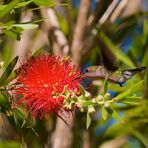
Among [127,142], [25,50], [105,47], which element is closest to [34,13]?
[25,50]

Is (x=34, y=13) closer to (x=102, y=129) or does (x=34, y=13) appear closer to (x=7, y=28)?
(x=102, y=129)

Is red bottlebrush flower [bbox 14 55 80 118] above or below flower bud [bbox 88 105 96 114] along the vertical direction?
above

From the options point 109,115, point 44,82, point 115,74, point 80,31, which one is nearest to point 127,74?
point 115,74

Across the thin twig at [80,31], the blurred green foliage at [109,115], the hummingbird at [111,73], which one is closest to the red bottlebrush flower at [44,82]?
the hummingbird at [111,73]

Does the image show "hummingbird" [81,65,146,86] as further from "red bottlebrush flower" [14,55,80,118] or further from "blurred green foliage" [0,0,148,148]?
"blurred green foliage" [0,0,148,148]

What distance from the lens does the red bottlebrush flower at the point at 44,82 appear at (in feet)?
2.97

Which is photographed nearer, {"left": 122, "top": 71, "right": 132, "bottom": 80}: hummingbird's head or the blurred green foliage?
{"left": 122, "top": 71, "right": 132, "bottom": 80}: hummingbird's head

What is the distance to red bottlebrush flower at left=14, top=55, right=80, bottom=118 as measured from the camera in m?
0.91

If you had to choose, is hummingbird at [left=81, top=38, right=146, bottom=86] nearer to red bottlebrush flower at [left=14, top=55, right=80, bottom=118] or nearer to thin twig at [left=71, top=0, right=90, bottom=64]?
red bottlebrush flower at [left=14, top=55, right=80, bottom=118]

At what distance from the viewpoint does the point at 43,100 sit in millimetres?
927

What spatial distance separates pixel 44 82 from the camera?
97 cm

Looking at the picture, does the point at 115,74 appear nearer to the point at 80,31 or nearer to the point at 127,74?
the point at 127,74

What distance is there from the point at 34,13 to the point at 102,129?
476 millimetres

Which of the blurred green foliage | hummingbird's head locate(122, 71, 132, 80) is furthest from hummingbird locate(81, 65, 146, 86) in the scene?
the blurred green foliage
